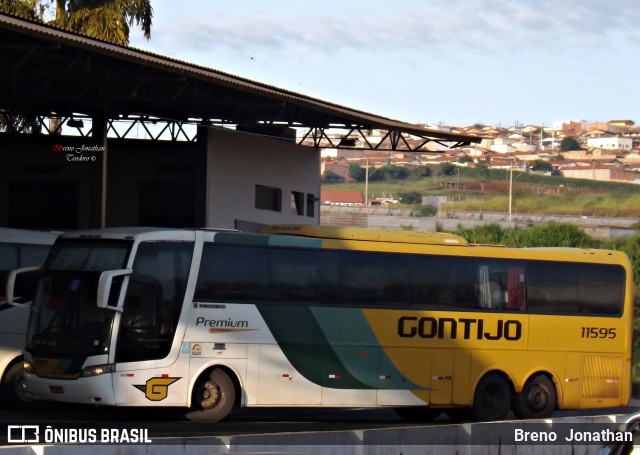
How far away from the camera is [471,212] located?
397 feet

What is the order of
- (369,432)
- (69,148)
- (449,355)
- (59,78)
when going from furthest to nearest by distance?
(69,148) → (59,78) → (449,355) → (369,432)

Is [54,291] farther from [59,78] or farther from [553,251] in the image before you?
[59,78]

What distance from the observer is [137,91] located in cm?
2872

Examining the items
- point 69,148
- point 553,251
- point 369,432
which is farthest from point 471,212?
point 369,432

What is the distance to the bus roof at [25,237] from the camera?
730 inches

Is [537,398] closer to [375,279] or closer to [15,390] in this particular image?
[375,279]

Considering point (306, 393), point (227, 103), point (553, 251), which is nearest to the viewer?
point (306, 393)

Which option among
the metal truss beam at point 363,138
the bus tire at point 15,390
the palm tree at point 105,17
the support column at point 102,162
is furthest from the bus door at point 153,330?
the palm tree at point 105,17

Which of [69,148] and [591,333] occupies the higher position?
[69,148]

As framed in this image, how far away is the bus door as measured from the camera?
1602 centimetres

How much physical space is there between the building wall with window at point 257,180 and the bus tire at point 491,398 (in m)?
14.5

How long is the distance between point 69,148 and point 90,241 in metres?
18.1

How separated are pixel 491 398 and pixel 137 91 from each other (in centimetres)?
1366

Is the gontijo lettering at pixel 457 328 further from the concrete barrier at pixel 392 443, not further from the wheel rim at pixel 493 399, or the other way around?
the concrete barrier at pixel 392 443
